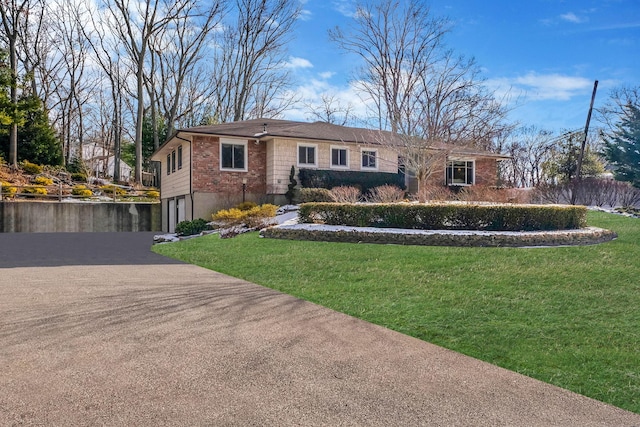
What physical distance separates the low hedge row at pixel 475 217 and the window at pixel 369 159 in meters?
9.07

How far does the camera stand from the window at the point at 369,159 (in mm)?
20312

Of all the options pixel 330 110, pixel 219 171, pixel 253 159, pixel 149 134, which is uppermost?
pixel 330 110

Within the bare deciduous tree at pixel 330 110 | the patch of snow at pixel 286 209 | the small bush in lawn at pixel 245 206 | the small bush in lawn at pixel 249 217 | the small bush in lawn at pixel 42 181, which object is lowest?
the small bush in lawn at pixel 249 217

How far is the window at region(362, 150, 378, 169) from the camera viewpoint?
20.3 m

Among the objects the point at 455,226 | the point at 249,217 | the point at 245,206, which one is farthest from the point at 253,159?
the point at 455,226

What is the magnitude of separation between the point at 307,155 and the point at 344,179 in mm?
1957

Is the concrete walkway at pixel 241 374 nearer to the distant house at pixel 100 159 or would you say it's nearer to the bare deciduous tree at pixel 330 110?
the bare deciduous tree at pixel 330 110

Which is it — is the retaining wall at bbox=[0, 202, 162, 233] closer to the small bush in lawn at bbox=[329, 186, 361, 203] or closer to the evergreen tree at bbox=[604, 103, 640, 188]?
the small bush in lawn at bbox=[329, 186, 361, 203]

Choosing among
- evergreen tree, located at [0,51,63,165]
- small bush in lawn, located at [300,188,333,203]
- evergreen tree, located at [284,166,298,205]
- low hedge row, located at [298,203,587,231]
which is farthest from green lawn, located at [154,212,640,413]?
evergreen tree, located at [0,51,63,165]

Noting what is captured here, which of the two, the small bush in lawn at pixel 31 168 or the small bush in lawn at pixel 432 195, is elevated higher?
the small bush in lawn at pixel 31 168

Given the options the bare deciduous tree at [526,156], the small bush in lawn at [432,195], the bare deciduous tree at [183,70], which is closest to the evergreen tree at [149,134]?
the bare deciduous tree at [183,70]

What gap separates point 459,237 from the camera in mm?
9492

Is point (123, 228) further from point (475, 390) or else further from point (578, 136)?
point (578, 136)

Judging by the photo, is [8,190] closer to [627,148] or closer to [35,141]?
[35,141]
